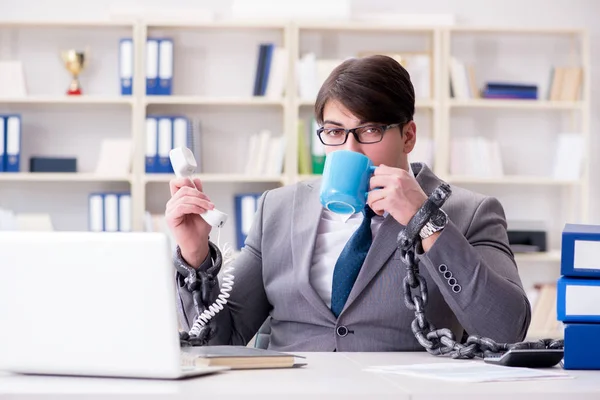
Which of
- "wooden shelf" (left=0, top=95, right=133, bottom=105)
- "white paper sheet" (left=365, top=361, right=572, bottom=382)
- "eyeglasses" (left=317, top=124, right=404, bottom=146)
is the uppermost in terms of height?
"wooden shelf" (left=0, top=95, right=133, bottom=105)

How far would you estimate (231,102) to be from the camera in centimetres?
461

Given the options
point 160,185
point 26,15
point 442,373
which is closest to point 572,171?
point 160,185

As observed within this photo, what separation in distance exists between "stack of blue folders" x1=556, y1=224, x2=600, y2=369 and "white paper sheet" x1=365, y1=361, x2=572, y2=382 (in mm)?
101

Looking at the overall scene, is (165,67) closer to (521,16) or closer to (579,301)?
(521,16)

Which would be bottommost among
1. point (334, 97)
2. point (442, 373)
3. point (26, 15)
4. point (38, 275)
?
point (442, 373)

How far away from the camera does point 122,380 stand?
3.85 feet

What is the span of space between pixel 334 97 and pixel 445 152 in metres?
2.82

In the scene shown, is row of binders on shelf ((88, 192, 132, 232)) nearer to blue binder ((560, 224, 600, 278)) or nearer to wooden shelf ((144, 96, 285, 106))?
wooden shelf ((144, 96, 285, 106))

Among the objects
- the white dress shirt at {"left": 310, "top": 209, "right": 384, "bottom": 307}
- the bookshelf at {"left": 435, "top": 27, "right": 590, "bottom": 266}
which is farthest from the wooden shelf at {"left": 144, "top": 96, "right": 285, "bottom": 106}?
the white dress shirt at {"left": 310, "top": 209, "right": 384, "bottom": 307}

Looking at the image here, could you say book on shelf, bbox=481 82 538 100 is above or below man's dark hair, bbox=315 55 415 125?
above

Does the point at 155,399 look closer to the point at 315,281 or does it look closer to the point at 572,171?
the point at 315,281

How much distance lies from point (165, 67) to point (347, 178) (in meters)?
3.10

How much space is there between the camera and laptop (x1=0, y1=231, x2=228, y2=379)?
3.70ft

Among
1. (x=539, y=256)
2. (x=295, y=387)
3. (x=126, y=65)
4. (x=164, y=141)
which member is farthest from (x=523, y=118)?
(x=295, y=387)
